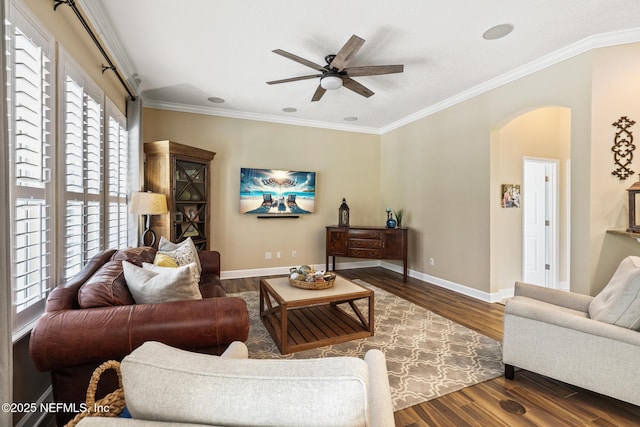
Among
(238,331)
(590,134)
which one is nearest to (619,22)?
(590,134)

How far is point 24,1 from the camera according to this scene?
1.59 metres

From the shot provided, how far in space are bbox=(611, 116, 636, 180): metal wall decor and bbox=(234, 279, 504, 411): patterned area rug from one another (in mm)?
2016

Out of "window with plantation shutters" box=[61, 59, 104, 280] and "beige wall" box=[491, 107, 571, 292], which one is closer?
"window with plantation shutters" box=[61, 59, 104, 280]

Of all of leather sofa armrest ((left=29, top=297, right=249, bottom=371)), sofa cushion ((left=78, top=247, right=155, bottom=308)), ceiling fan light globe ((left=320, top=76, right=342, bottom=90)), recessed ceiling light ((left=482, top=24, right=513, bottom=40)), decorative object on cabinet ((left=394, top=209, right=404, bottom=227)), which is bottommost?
leather sofa armrest ((left=29, top=297, right=249, bottom=371))

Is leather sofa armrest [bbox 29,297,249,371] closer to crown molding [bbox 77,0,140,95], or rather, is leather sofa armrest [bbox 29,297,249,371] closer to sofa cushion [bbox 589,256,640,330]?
sofa cushion [bbox 589,256,640,330]

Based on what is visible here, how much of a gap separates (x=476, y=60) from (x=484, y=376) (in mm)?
3046

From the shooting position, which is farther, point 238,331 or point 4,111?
point 238,331

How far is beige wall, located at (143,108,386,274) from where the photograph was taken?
15.7 feet

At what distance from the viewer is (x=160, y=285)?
5.44ft

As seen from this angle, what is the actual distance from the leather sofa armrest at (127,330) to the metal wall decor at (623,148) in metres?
3.57

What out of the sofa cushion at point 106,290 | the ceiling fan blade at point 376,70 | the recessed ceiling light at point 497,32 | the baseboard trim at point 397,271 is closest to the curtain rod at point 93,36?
the sofa cushion at point 106,290

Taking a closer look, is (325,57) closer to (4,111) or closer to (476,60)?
(476,60)

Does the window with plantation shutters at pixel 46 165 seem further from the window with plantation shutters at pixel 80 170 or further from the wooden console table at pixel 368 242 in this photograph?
A: the wooden console table at pixel 368 242

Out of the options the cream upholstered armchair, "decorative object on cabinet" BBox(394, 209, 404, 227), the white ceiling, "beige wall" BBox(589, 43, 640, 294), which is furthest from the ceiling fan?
"decorative object on cabinet" BBox(394, 209, 404, 227)
